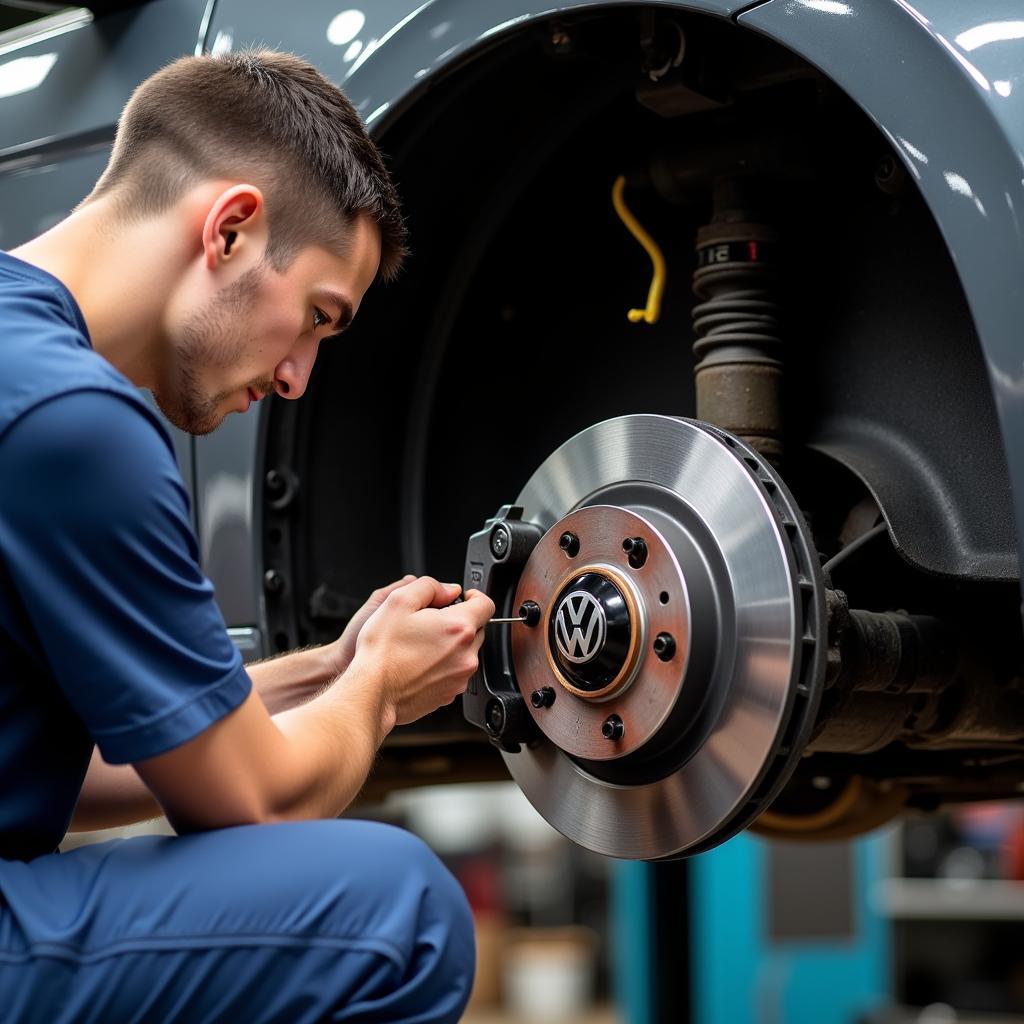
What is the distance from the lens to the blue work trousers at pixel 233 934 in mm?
782

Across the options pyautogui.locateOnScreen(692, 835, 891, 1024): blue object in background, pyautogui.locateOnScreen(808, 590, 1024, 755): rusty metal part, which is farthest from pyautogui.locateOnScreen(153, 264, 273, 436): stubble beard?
pyautogui.locateOnScreen(692, 835, 891, 1024): blue object in background

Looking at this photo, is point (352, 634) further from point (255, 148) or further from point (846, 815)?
point (846, 815)

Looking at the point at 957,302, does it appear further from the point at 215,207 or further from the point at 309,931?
the point at 309,931

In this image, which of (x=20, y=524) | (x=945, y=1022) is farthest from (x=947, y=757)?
(x=945, y=1022)

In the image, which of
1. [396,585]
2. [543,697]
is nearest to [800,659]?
[543,697]

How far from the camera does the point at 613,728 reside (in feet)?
3.35

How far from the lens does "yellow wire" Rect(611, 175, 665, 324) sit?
1244 millimetres

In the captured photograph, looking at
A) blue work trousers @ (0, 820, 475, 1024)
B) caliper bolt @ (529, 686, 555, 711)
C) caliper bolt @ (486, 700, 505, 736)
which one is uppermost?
caliper bolt @ (529, 686, 555, 711)

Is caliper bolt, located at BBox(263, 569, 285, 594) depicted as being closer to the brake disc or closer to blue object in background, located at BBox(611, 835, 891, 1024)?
the brake disc

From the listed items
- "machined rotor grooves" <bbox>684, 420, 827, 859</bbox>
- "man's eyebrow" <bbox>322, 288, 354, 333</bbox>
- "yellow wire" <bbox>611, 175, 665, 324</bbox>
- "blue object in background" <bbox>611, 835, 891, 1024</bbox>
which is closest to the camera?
"machined rotor grooves" <bbox>684, 420, 827, 859</bbox>

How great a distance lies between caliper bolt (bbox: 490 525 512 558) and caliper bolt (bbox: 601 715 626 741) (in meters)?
0.15

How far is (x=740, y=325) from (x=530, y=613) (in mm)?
293

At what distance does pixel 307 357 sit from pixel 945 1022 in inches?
116

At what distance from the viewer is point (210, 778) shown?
83 centimetres
